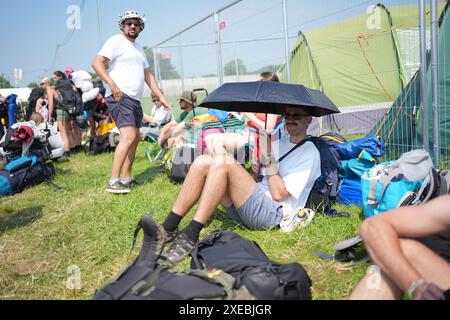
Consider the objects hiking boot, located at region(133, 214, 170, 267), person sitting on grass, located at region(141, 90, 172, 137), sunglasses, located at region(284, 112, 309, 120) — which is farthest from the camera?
person sitting on grass, located at region(141, 90, 172, 137)

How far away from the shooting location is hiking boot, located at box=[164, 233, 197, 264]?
281 cm

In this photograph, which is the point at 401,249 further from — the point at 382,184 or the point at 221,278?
the point at 382,184

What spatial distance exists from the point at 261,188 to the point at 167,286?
1.40 metres

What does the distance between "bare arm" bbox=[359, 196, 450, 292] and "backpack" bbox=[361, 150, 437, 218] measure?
68 centimetres

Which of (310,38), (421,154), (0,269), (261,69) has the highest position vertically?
(310,38)

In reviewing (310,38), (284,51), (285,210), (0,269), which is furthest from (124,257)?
(310,38)

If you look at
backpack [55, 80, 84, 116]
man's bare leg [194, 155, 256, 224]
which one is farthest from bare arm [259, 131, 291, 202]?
backpack [55, 80, 84, 116]

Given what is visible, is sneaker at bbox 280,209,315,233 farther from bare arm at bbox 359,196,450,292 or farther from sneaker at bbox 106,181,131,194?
sneaker at bbox 106,181,131,194

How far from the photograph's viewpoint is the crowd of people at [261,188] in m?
1.91

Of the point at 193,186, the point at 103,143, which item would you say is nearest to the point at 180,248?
the point at 193,186

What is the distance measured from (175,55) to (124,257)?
875cm

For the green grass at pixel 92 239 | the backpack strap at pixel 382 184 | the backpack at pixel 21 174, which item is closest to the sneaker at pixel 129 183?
the green grass at pixel 92 239

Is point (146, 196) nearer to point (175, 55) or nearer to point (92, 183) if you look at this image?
point (92, 183)

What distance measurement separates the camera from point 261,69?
23.1ft
